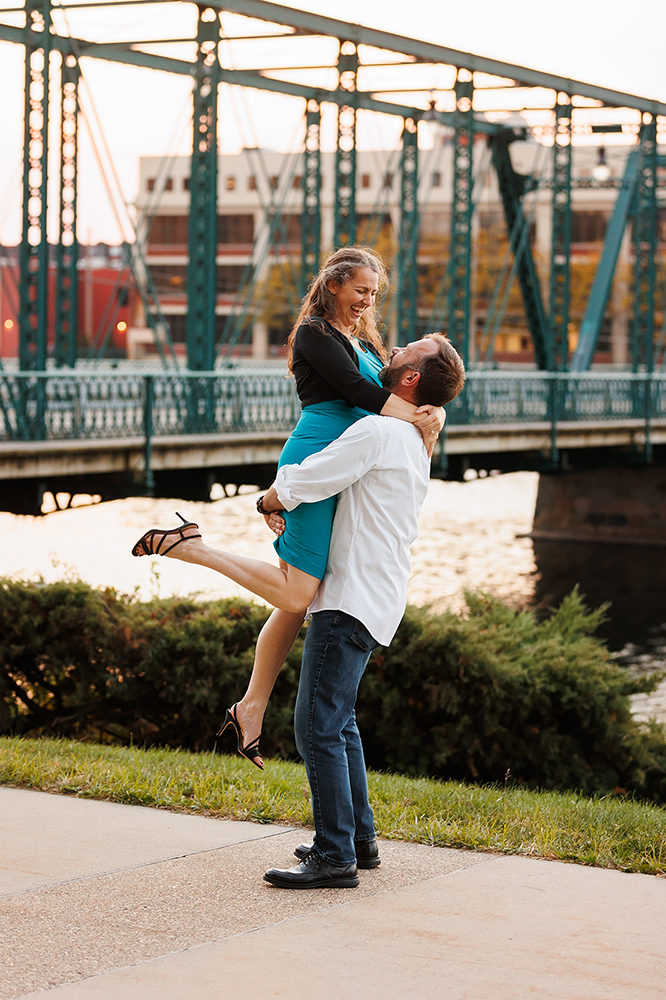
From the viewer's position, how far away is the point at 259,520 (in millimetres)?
37219

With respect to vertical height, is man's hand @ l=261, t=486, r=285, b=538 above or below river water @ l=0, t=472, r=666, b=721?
above

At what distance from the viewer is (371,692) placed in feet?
28.5

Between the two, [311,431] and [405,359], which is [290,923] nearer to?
[311,431]

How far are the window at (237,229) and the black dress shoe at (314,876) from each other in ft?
296

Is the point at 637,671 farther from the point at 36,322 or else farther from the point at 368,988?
the point at 368,988

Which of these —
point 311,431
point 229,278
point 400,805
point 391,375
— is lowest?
point 400,805

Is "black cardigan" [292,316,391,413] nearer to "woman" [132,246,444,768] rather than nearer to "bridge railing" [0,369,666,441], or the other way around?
"woman" [132,246,444,768]

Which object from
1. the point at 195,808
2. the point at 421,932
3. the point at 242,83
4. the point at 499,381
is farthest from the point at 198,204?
the point at 421,932

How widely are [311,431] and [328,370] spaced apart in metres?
0.22

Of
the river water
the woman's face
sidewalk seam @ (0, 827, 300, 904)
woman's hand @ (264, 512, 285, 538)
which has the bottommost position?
the river water

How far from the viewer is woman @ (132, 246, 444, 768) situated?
4.54 meters

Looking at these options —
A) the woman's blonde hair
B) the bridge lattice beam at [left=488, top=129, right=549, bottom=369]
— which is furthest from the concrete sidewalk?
the bridge lattice beam at [left=488, top=129, right=549, bottom=369]

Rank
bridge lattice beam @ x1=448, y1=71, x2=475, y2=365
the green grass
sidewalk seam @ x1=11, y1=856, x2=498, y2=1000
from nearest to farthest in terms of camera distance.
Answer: sidewalk seam @ x1=11, y1=856, x2=498, y2=1000 → the green grass → bridge lattice beam @ x1=448, y1=71, x2=475, y2=365

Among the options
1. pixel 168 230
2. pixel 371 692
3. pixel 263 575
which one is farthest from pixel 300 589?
pixel 168 230
